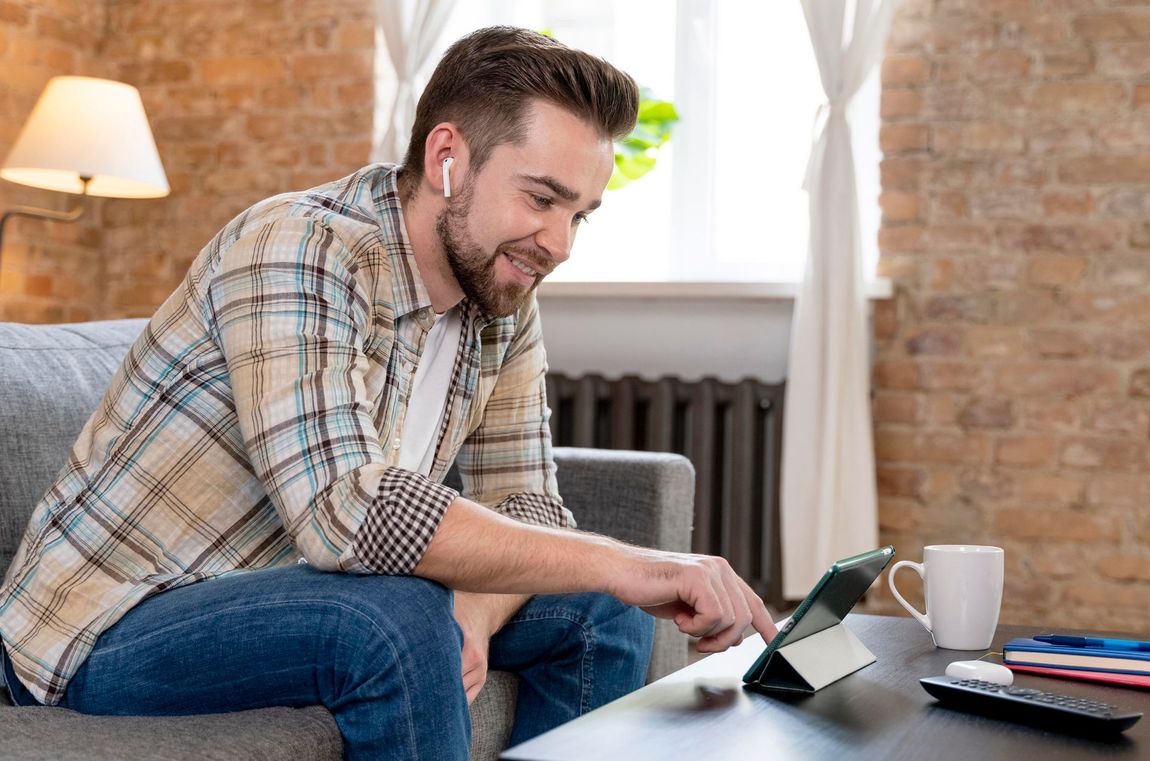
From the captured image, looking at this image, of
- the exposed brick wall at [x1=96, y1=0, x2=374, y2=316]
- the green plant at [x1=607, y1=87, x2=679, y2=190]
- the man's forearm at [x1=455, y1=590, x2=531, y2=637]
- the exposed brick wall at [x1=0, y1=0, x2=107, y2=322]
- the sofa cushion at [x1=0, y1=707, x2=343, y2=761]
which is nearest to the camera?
the sofa cushion at [x1=0, y1=707, x2=343, y2=761]

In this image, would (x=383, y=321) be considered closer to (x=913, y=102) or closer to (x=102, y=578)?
(x=102, y=578)

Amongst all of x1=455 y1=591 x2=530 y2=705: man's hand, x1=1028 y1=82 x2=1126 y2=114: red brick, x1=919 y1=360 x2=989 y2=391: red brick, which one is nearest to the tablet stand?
x1=455 y1=591 x2=530 y2=705: man's hand

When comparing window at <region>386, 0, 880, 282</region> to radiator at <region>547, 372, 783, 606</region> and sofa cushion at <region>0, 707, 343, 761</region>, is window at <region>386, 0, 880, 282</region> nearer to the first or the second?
radiator at <region>547, 372, 783, 606</region>

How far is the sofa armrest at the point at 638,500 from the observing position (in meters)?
1.91

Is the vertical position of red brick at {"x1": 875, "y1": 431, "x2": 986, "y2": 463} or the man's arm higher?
the man's arm

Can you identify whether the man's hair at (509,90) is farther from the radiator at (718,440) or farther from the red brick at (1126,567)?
the red brick at (1126,567)

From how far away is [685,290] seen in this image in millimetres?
3172

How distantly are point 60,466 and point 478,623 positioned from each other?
0.59 m

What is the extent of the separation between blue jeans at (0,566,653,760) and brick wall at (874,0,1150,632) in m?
2.09

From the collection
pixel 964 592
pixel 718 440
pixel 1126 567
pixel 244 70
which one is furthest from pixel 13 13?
pixel 1126 567

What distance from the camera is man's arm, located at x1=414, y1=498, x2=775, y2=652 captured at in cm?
113

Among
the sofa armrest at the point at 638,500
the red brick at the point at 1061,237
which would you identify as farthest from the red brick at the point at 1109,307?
the sofa armrest at the point at 638,500

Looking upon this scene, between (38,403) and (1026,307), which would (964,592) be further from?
(1026,307)

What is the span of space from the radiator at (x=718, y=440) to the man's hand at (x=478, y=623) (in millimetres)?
1656
